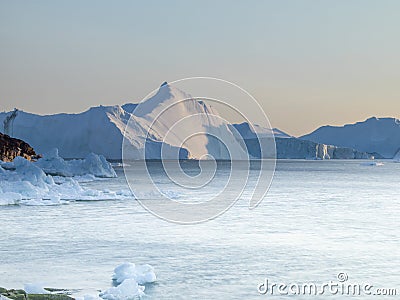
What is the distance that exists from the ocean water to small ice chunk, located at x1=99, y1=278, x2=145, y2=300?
33 centimetres

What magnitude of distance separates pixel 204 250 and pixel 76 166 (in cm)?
4331

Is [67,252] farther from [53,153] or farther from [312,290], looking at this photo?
[53,153]

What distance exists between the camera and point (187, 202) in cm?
2802

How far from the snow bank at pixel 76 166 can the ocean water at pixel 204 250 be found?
1178 inches

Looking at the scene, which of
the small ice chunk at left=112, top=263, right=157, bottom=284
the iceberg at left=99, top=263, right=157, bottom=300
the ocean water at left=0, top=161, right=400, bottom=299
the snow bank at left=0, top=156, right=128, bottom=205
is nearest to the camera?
the iceberg at left=99, top=263, right=157, bottom=300

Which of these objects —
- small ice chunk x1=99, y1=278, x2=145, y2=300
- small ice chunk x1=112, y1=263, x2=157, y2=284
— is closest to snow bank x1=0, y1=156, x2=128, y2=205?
small ice chunk x1=112, y1=263, x2=157, y2=284

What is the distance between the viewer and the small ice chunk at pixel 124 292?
30.5 feet

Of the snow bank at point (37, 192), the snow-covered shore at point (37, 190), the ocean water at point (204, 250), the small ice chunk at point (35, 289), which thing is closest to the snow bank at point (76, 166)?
the snow-covered shore at point (37, 190)

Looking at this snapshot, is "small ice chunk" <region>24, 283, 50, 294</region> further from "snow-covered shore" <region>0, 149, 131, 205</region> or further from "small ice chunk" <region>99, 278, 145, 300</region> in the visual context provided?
"snow-covered shore" <region>0, 149, 131, 205</region>

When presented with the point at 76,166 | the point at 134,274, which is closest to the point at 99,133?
the point at 76,166

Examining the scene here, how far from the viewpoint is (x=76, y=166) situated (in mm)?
55688

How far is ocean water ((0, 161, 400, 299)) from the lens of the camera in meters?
10.6

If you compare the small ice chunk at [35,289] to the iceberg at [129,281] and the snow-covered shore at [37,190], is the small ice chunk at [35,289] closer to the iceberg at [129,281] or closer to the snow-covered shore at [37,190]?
the iceberg at [129,281]

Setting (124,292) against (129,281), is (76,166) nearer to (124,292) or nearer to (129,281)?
(129,281)
